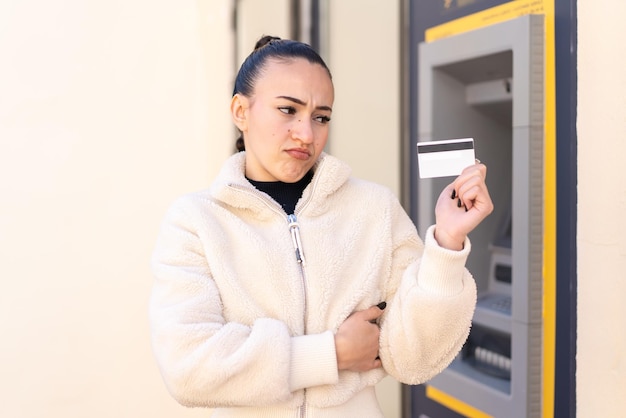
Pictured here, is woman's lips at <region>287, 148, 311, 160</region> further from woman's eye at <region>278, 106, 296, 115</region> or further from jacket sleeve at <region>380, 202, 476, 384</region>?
jacket sleeve at <region>380, 202, 476, 384</region>

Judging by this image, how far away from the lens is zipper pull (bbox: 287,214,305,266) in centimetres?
159

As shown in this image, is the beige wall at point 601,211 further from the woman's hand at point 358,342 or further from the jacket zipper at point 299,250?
the jacket zipper at point 299,250

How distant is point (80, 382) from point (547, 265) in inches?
94.4

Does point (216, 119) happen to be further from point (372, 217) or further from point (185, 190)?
point (372, 217)

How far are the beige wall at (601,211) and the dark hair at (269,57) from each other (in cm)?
77

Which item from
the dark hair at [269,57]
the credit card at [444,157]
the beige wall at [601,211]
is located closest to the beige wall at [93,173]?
the dark hair at [269,57]

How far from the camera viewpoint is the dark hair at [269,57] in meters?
1.64

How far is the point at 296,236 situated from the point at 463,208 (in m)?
0.37

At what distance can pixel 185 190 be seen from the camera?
378 centimetres

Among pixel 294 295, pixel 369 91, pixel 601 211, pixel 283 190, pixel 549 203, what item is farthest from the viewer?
pixel 369 91

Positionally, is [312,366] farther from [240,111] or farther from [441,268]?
[240,111]

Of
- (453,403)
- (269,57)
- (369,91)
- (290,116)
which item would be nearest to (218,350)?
(290,116)

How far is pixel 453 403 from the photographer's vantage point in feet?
9.01

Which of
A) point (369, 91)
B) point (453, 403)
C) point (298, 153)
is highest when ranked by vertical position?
point (369, 91)
